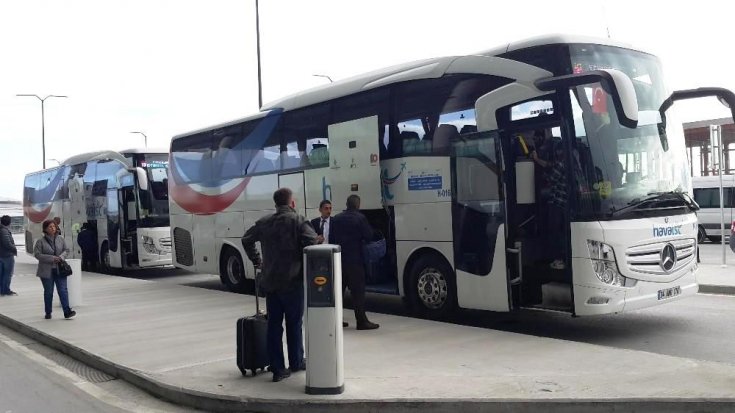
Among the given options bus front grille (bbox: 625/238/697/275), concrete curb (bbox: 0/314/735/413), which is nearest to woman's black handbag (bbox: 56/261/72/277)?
concrete curb (bbox: 0/314/735/413)

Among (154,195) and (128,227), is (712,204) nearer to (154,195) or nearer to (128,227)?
(154,195)

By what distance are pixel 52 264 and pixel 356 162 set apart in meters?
5.01

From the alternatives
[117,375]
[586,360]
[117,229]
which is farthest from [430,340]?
[117,229]

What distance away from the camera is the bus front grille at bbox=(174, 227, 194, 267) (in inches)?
639

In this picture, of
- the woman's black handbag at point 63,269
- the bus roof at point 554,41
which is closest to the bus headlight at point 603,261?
the bus roof at point 554,41

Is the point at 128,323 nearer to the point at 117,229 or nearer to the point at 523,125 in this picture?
the point at 523,125

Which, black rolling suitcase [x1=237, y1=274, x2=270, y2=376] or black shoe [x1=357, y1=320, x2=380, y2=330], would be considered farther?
black shoe [x1=357, y1=320, x2=380, y2=330]

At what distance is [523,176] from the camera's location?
8469mm

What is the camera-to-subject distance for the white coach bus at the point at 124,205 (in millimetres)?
19375

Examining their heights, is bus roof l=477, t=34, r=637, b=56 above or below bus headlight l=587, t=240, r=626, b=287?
above

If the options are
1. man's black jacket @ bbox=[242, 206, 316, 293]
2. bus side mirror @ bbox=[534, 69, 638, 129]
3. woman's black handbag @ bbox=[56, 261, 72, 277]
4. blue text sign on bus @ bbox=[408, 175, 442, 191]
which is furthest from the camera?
woman's black handbag @ bbox=[56, 261, 72, 277]

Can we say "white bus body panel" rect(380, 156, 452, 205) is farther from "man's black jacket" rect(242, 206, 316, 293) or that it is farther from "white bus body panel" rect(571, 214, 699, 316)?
"man's black jacket" rect(242, 206, 316, 293)

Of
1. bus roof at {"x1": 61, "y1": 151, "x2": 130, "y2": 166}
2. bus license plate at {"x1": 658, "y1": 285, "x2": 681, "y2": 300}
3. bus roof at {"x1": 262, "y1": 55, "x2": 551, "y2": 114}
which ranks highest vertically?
bus roof at {"x1": 262, "y1": 55, "x2": 551, "y2": 114}

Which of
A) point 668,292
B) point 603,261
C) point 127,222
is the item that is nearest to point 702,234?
point 668,292
